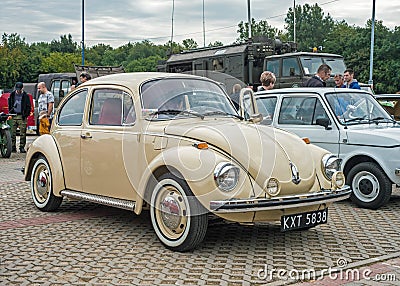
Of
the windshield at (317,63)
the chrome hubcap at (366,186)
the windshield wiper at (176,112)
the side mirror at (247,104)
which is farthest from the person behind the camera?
the windshield at (317,63)

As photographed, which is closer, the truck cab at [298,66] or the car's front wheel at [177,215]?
the car's front wheel at [177,215]

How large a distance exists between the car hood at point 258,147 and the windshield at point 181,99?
34 centimetres

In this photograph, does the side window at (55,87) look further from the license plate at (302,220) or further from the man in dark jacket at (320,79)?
the license plate at (302,220)

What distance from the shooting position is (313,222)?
19.9ft

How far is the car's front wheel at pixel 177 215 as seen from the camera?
5711mm

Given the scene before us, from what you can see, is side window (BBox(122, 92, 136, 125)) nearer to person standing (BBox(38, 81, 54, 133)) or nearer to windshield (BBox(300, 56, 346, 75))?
person standing (BBox(38, 81, 54, 133))

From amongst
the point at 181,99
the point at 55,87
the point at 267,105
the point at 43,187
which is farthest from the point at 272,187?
the point at 55,87

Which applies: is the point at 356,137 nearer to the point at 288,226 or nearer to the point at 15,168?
the point at 288,226

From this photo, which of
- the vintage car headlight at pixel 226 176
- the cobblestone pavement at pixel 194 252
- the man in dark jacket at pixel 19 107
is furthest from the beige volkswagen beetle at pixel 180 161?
the man in dark jacket at pixel 19 107

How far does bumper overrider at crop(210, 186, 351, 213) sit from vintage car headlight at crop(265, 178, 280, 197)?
64 mm

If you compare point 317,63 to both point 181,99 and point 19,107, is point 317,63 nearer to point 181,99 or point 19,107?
point 19,107

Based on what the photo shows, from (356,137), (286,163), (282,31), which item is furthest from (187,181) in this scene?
(282,31)

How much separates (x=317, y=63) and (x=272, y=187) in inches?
538

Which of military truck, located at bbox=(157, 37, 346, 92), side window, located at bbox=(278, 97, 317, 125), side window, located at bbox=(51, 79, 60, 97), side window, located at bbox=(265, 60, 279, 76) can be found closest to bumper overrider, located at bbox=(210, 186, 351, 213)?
side window, located at bbox=(278, 97, 317, 125)
